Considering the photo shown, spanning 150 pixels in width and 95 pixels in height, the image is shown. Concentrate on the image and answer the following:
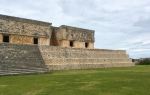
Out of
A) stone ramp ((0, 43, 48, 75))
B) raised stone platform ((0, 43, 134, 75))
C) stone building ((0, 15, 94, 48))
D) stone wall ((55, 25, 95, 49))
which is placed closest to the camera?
stone ramp ((0, 43, 48, 75))

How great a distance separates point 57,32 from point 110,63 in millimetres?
7544

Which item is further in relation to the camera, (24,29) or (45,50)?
(24,29)

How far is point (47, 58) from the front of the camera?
21766 mm

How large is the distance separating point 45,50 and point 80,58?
14.3 ft

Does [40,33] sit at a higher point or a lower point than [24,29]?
lower

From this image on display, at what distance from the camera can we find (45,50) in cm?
2220

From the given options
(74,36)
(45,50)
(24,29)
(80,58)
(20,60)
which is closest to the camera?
(20,60)

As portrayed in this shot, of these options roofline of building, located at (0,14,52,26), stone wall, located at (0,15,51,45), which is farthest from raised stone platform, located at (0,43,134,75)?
roofline of building, located at (0,14,52,26)

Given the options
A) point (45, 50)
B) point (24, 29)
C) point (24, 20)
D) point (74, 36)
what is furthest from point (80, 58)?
point (24, 20)

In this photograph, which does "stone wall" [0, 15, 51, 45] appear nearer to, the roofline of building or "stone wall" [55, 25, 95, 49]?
the roofline of building

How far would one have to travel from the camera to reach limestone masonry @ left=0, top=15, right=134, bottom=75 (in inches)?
741

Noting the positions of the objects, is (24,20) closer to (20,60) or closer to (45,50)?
(45,50)

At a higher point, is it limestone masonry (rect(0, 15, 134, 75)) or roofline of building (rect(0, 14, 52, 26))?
roofline of building (rect(0, 14, 52, 26))

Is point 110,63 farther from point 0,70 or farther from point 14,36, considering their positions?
point 0,70
